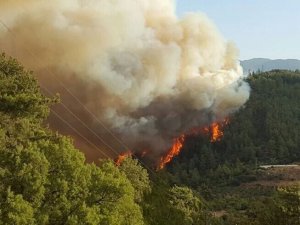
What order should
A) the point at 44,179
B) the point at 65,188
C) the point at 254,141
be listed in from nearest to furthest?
the point at 44,179 < the point at 65,188 < the point at 254,141

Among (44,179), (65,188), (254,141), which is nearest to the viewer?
Result: (44,179)

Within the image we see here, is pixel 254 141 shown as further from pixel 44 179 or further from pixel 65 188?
pixel 44 179

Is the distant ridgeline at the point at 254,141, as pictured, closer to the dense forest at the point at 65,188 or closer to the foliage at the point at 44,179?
the dense forest at the point at 65,188

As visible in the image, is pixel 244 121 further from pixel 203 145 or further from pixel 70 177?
pixel 70 177

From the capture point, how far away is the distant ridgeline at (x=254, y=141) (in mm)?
132375

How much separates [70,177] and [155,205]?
25.9 meters

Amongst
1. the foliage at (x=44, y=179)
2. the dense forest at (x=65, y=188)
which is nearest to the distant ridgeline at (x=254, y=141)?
the dense forest at (x=65, y=188)

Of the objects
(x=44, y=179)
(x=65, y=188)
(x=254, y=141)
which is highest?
(x=254, y=141)

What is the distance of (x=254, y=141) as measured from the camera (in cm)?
14512

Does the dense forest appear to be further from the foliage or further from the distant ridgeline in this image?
the distant ridgeline

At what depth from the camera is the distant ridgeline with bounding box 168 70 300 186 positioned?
132 metres

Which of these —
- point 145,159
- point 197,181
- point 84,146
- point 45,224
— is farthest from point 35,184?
point 197,181

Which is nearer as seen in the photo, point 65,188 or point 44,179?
point 44,179

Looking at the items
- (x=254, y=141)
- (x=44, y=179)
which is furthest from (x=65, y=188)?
(x=254, y=141)
